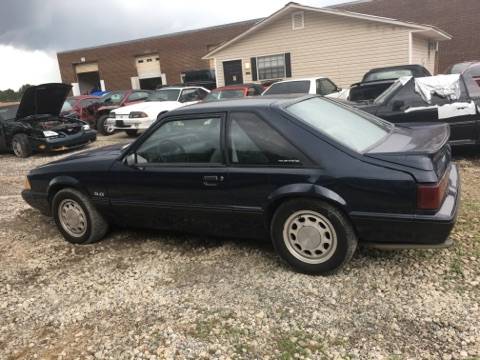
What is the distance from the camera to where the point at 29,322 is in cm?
325

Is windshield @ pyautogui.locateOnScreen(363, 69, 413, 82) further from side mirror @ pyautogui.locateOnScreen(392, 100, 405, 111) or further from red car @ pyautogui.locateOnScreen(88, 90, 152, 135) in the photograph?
red car @ pyautogui.locateOnScreen(88, 90, 152, 135)

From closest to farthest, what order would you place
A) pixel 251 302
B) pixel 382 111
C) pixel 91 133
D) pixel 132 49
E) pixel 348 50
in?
pixel 251 302
pixel 382 111
pixel 91 133
pixel 348 50
pixel 132 49

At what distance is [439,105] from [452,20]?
22663 mm

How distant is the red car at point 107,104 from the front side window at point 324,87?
6.74 m

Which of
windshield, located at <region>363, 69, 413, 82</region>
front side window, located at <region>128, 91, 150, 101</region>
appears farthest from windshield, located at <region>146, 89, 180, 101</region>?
windshield, located at <region>363, 69, 413, 82</region>

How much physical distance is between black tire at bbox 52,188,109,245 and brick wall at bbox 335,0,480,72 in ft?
85.5

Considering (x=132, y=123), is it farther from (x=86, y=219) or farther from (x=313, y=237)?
(x=313, y=237)

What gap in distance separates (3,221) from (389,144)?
493 centimetres

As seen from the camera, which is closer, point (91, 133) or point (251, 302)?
point (251, 302)

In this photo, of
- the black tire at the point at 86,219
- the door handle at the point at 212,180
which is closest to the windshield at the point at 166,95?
the black tire at the point at 86,219

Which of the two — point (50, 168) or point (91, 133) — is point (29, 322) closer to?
point (50, 168)

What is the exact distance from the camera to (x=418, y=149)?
317cm

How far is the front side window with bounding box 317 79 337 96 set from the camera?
38.6 feet

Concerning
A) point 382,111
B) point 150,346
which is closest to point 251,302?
point 150,346
